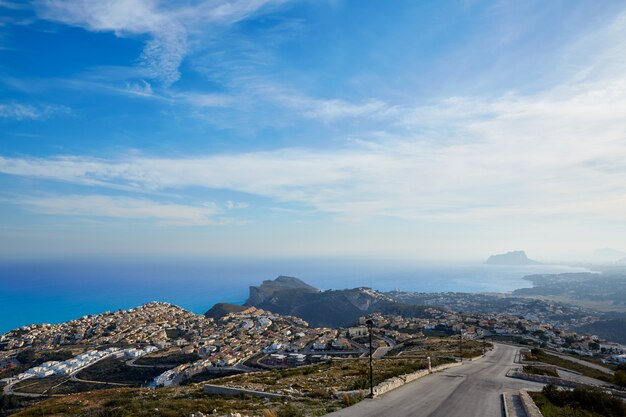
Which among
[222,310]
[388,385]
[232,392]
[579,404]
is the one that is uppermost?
[388,385]

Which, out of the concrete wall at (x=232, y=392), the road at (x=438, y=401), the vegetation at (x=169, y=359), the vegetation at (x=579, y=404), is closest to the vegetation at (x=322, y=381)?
the concrete wall at (x=232, y=392)

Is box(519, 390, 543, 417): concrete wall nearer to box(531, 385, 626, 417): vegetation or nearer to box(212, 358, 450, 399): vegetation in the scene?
box(531, 385, 626, 417): vegetation

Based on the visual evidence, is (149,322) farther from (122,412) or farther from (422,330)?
(122,412)

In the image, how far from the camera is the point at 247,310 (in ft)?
501

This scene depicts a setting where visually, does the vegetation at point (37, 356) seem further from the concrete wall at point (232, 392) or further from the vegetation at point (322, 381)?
the concrete wall at point (232, 392)

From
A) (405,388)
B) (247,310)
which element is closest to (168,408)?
(405,388)

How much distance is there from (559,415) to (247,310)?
488 ft

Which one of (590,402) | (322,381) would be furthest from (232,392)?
(590,402)

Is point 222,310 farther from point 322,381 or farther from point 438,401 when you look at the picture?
point 438,401

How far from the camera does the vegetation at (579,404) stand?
1359 cm

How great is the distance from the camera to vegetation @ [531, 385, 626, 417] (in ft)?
44.6

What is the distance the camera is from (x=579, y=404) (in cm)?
1479

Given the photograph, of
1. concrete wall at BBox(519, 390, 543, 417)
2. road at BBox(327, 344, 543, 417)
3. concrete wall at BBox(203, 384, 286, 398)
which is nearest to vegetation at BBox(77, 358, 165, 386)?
concrete wall at BBox(203, 384, 286, 398)

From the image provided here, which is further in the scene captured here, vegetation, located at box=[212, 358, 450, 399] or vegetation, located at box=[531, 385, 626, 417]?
vegetation, located at box=[212, 358, 450, 399]
